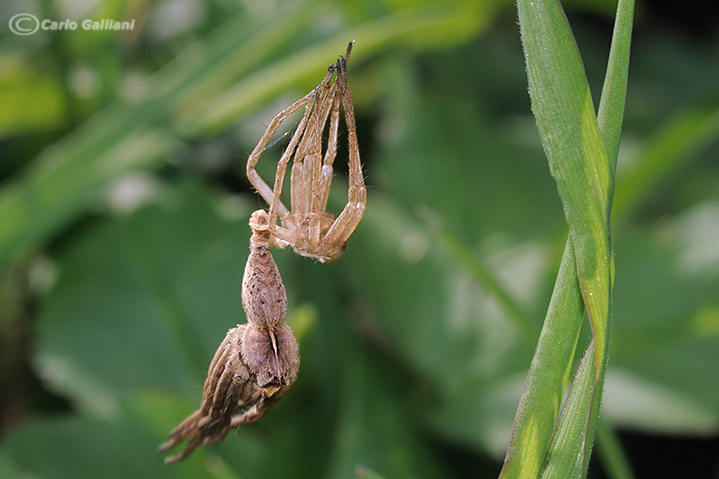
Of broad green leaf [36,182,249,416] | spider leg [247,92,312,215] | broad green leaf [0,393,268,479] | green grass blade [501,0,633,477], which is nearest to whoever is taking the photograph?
green grass blade [501,0,633,477]

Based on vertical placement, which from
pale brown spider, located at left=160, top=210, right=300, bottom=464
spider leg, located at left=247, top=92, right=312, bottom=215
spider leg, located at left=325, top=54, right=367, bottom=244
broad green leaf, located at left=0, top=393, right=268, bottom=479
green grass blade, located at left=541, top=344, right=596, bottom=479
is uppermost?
spider leg, located at left=247, top=92, right=312, bottom=215

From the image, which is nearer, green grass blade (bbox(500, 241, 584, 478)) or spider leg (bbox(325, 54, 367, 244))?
green grass blade (bbox(500, 241, 584, 478))

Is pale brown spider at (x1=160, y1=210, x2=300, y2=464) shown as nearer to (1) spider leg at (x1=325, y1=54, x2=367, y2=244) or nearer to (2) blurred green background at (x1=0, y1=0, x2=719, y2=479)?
(1) spider leg at (x1=325, y1=54, x2=367, y2=244)

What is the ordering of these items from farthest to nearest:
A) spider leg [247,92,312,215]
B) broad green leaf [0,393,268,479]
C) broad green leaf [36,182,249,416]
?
1. broad green leaf [36,182,249,416]
2. broad green leaf [0,393,268,479]
3. spider leg [247,92,312,215]

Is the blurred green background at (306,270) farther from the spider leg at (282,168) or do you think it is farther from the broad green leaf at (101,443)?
the spider leg at (282,168)

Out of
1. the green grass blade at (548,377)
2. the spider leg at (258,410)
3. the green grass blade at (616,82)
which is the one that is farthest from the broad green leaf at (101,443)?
the green grass blade at (616,82)

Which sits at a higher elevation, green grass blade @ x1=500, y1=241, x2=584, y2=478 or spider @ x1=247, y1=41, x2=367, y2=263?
spider @ x1=247, y1=41, x2=367, y2=263

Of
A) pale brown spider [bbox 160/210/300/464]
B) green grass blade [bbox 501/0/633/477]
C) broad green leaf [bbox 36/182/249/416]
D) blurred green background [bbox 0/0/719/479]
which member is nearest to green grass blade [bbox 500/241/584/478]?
green grass blade [bbox 501/0/633/477]

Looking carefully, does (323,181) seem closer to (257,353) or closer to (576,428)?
(257,353)
